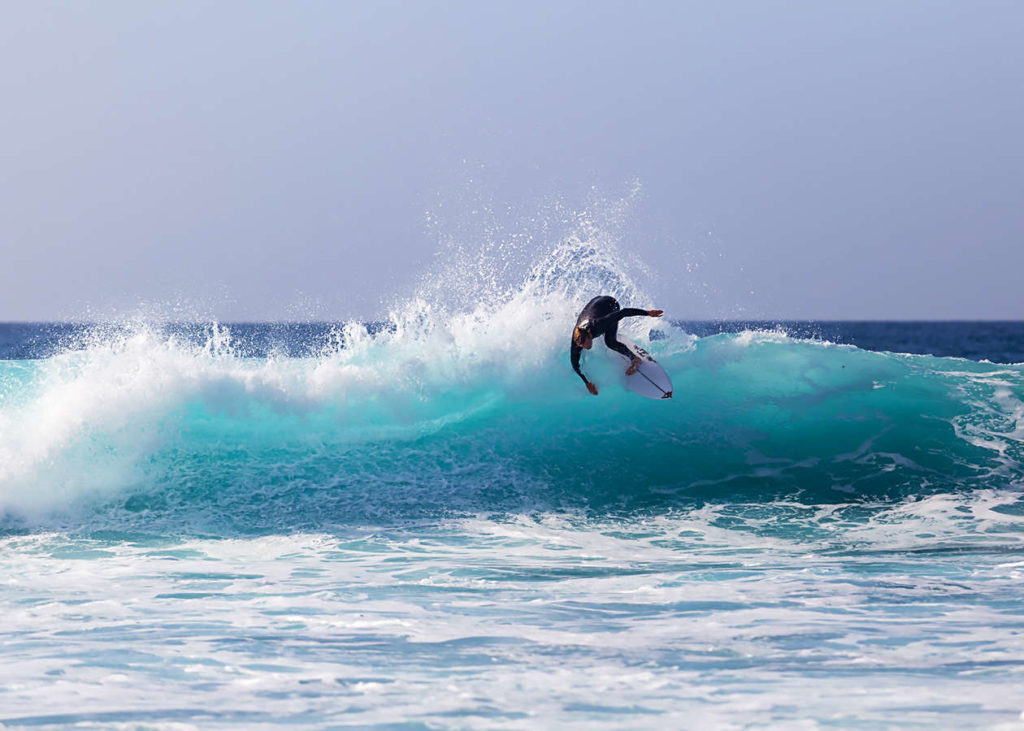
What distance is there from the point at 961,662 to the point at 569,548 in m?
3.68

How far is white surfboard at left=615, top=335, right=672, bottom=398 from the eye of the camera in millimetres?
11516

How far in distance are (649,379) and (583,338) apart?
3.71 feet

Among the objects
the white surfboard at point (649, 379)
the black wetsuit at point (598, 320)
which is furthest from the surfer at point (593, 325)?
the white surfboard at point (649, 379)

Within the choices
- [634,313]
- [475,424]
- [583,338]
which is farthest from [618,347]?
[475,424]

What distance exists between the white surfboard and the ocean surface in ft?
0.87

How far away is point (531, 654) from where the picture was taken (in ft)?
16.3

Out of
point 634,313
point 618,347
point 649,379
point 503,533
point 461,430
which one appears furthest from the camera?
point 649,379

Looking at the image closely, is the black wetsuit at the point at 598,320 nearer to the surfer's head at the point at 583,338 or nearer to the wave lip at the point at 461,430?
the surfer's head at the point at 583,338

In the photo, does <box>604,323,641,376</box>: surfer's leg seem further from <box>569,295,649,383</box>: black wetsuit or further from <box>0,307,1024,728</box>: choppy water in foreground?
<box>0,307,1024,728</box>: choppy water in foreground

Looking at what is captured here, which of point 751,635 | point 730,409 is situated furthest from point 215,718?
point 730,409

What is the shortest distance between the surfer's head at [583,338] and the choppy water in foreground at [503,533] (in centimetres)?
78

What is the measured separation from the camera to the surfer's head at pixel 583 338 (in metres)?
10.9

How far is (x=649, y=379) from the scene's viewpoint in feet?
37.8

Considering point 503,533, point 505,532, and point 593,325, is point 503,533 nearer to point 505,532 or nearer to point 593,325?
Result: point 505,532
